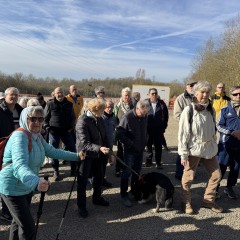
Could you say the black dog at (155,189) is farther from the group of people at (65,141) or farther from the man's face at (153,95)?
the man's face at (153,95)

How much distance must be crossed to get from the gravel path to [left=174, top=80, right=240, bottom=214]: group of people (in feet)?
0.79

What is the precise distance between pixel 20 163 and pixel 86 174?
191cm

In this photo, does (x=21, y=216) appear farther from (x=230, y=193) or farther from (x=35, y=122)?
(x=230, y=193)

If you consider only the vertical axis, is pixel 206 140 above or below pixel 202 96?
below

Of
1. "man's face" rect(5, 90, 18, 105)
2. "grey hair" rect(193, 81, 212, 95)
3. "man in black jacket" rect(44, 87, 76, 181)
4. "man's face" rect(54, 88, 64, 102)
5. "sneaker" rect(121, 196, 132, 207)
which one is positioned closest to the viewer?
"grey hair" rect(193, 81, 212, 95)

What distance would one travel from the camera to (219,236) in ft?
13.1

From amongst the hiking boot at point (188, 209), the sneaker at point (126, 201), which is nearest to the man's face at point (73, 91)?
the sneaker at point (126, 201)

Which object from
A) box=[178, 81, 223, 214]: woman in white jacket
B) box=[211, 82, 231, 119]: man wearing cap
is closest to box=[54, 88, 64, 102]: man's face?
box=[178, 81, 223, 214]: woman in white jacket

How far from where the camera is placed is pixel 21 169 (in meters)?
2.61

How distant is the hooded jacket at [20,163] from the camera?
2584 millimetres

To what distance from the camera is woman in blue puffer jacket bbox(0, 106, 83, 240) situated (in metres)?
2.67

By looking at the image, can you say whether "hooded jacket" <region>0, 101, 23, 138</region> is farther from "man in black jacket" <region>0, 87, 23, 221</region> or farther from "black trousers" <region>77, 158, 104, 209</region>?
"black trousers" <region>77, 158, 104, 209</region>

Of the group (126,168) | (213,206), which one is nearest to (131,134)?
(126,168)

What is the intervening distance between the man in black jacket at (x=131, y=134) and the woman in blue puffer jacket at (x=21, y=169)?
2101mm
